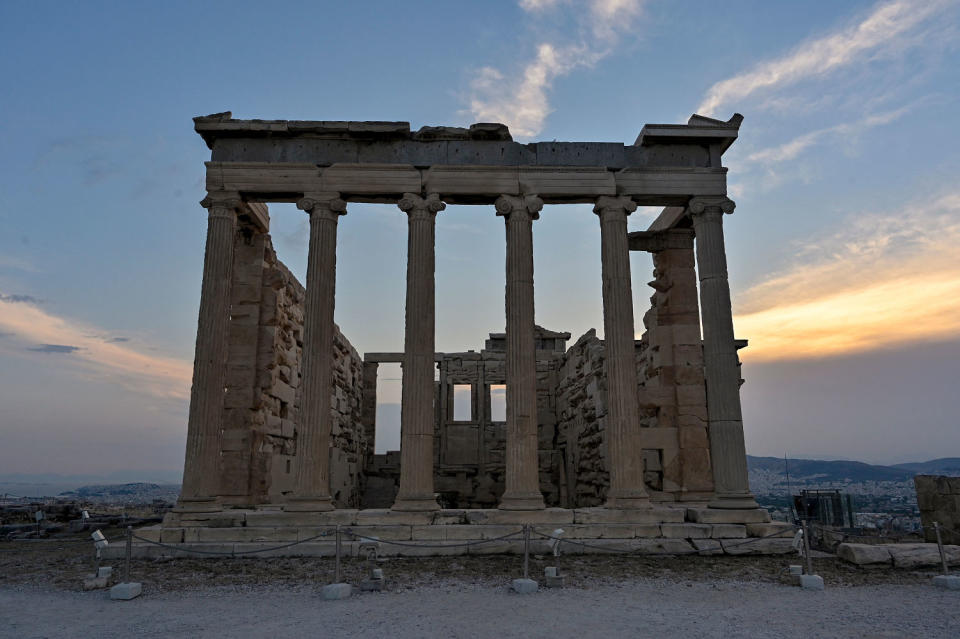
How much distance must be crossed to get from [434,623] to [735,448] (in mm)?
8183

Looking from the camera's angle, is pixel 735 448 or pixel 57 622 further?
pixel 735 448

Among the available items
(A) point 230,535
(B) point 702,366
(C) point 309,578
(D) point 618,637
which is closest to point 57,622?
(C) point 309,578

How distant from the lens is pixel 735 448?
523 inches

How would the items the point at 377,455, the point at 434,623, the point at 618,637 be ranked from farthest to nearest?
1. the point at 377,455
2. the point at 434,623
3. the point at 618,637

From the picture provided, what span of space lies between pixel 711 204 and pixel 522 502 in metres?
7.49

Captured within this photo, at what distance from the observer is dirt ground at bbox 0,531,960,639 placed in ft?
23.7

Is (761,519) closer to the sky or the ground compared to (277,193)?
closer to the ground

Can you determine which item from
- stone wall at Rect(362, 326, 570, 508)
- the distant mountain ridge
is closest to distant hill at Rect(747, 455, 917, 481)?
the distant mountain ridge

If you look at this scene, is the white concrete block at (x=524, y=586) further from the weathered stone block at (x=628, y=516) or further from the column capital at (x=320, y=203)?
the column capital at (x=320, y=203)

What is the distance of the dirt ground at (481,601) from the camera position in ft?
23.7

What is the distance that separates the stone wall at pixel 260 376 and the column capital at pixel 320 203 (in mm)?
2395

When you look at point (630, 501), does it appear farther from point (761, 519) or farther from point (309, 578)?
point (309, 578)

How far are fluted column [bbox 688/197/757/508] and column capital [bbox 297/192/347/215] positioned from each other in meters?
7.59

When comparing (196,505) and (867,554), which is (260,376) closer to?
(196,505)
